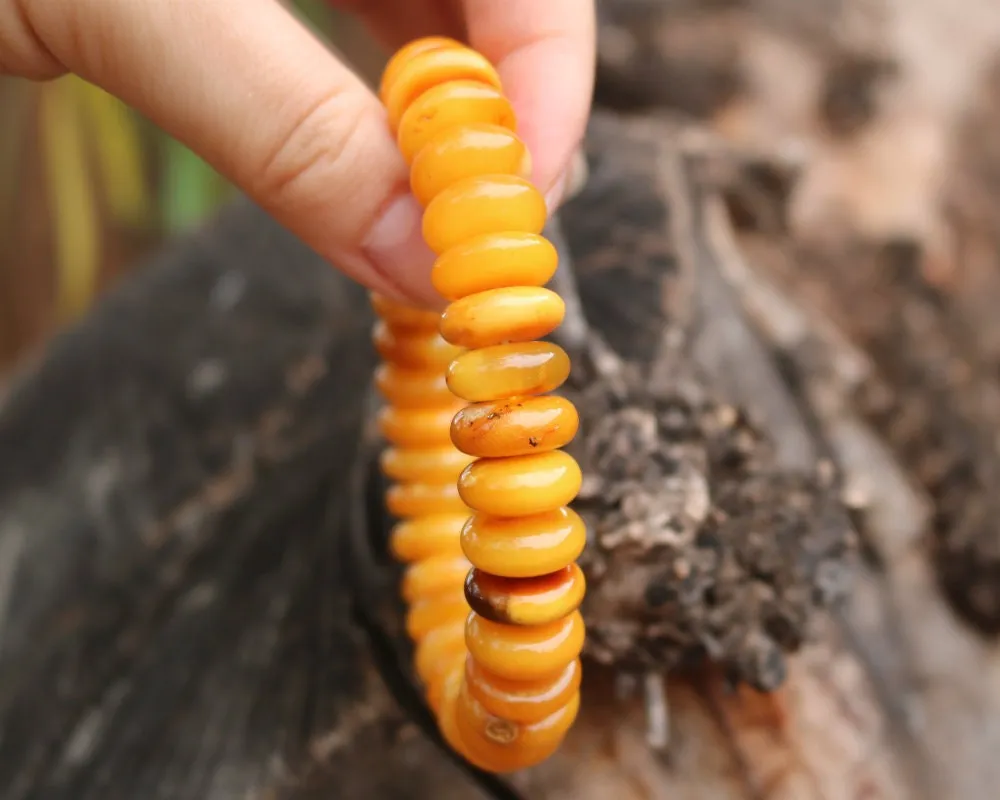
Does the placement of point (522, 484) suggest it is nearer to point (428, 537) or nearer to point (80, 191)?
Result: point (428, 537)

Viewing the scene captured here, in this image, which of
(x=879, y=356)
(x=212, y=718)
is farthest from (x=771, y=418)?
(x=212, y=718)

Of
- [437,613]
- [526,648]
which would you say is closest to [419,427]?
[437,613]

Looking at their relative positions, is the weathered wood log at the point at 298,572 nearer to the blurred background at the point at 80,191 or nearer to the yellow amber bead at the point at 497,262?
the yellow amber bead at the point at 497,262

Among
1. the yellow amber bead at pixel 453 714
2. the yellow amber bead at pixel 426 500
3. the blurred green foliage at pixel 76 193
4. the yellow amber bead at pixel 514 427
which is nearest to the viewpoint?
the yellow amber bead at pixel 514 427

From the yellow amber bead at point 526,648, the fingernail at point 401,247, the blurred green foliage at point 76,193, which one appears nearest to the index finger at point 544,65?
the fingernail at point 401,247

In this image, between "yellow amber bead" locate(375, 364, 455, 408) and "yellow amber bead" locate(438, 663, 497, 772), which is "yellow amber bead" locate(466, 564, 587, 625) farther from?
"yellow amber bead" locate(375, 364, 455, 408)

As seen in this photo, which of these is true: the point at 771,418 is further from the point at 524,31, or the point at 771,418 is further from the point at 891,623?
the point at 524,31

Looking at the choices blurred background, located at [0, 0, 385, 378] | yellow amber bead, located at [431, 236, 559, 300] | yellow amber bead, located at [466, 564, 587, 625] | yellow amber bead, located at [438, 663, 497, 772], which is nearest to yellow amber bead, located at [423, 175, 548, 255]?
yellow amber bead, located at [431, 236, 559, 300]
